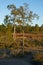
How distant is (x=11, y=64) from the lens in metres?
18.3

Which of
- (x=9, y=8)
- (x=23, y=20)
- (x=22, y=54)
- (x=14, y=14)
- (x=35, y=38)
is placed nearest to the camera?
(x=22, y=54)

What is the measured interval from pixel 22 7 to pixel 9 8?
2.83m

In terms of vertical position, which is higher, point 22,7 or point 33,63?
point 22,7

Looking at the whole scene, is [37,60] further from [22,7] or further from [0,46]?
[0,46]

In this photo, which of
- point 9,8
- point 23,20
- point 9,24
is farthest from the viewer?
point 9,24

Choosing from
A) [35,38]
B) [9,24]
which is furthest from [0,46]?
[35,38]

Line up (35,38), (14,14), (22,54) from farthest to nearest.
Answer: (35,38) < (14,14) < (22,54)

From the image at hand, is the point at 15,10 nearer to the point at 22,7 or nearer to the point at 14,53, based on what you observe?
the point at 22,7

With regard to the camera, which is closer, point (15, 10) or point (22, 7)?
point (22, 7)

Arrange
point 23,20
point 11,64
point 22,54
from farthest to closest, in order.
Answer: point 23,20 < point 22,54 < point 11,64

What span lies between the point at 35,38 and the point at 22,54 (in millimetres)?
17384

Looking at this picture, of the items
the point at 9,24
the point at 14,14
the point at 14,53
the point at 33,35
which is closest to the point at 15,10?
the point at 14,14

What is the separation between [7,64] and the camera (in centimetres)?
1834

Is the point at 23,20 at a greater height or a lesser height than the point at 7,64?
greater
